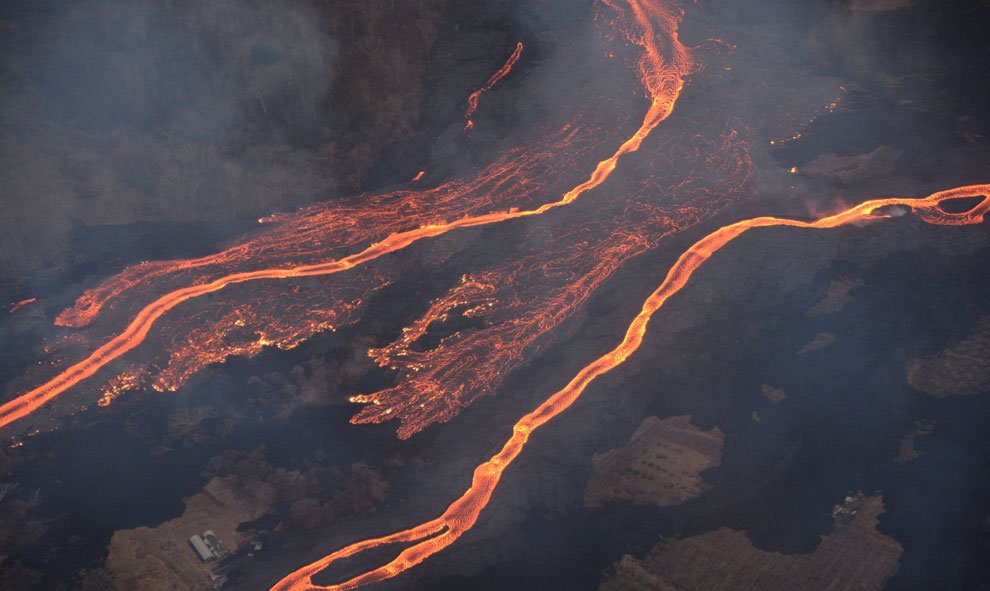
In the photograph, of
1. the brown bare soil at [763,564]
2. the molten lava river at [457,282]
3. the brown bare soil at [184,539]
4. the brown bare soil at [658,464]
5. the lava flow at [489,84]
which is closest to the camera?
the brown bare soil at [763,564]

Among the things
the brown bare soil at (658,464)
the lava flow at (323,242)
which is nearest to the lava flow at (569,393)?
the brown bare soil at (658,464)

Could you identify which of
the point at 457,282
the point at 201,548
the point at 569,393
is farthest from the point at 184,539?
the point at 457,282

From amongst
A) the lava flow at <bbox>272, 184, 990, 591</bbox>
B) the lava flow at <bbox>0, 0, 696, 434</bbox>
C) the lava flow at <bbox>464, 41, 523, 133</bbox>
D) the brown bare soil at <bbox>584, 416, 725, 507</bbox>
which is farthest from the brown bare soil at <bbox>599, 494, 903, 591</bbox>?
the lava flow at <bbox>464, 41, 523, 133</bbox>

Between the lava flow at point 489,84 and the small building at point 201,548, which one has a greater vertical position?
the lava flow at point 489,84

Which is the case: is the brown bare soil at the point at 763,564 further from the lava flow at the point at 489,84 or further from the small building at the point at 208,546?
the lava flow at the point at 489,84

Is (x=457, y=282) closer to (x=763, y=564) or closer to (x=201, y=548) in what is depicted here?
(x=201, y=548)

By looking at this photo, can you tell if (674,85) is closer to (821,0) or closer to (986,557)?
(821,0)

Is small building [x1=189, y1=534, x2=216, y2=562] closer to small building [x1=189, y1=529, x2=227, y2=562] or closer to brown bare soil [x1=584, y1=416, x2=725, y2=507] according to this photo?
small building [x1=189, y1=529, x2=227, y2=562]
